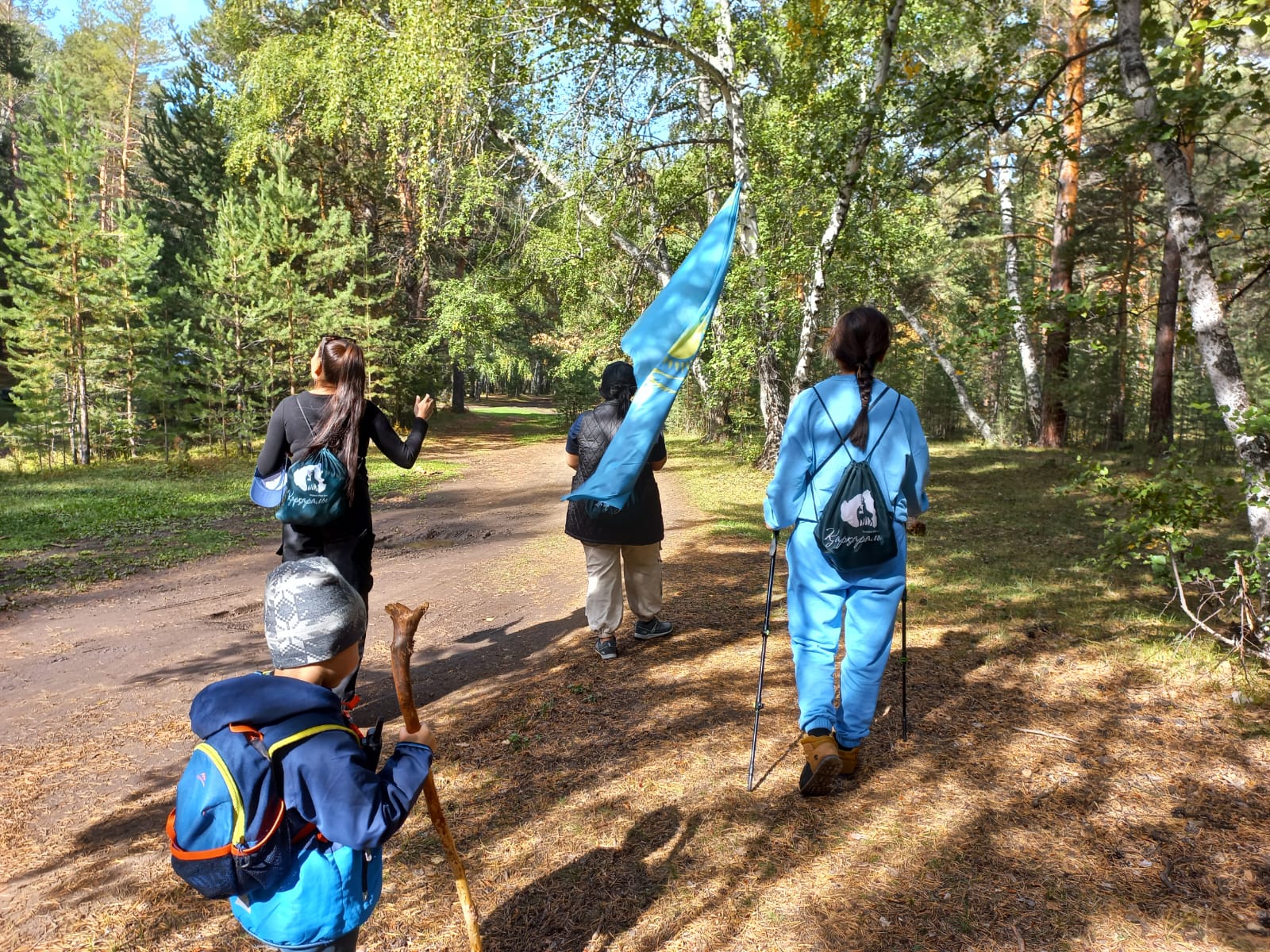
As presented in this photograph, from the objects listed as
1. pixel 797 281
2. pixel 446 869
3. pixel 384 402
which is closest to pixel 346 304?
pixel 384 402

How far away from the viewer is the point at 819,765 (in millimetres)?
3535

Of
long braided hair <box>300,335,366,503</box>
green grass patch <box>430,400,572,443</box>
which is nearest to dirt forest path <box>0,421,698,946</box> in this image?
long braided hair <box>300,335,366,503</box>

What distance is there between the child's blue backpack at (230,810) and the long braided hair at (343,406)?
7.78ft

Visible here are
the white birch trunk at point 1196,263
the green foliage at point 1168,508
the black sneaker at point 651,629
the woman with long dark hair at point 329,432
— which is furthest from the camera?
the black sneaker at point 651,629

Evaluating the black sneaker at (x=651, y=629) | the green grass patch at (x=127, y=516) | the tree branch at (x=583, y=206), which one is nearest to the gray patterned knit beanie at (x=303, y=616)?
the black sneaker at (x=651, y=629)

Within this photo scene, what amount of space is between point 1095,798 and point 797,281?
12.8 m

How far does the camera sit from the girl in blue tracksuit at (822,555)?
354 centimetres

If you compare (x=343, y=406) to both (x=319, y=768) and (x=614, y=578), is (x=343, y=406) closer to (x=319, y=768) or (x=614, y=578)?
(x=614, y=578)

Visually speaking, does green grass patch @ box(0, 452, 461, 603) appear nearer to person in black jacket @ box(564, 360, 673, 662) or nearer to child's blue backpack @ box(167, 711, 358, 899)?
person in black jacket @ box(564, 360, 673, 662)

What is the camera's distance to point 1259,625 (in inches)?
192

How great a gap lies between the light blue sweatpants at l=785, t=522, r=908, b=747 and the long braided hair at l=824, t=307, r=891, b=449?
0.48 meters

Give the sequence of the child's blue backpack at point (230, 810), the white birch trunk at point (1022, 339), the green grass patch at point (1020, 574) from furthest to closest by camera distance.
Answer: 1. the white birch trunk at point (1022, 339)
2. the green grass patch at point (1020, 574)
3. the child's blue backpack at point (230, 810)

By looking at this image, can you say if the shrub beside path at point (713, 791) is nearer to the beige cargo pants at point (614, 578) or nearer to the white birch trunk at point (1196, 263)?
the beige cargo pants at point (614, 578)

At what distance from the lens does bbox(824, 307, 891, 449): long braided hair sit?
3559 millimetres
